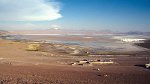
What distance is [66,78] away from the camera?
2012cm

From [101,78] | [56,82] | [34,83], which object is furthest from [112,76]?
[34,83]

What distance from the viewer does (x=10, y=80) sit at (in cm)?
1847

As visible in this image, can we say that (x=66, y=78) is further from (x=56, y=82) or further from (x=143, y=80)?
(x=143, y=80)

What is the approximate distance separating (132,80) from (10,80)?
28.0 ft

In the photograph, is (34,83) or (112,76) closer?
(34,83)

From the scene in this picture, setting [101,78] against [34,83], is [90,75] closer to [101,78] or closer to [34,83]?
[101,78]

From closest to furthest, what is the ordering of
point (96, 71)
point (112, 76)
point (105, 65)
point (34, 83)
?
1. point (34, 83)
2. point (112, 76)
3. point (96, 71)
4. point (105, 65)

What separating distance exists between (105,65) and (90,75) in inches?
274

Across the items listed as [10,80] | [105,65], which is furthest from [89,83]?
[105,65]

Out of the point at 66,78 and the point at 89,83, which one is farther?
the point at 66,78

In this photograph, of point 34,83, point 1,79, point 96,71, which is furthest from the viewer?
point 96,71

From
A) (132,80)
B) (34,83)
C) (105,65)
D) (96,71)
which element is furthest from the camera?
(105,65)

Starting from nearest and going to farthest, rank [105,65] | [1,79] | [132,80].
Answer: [1,79] → [132,80] → [105,65]

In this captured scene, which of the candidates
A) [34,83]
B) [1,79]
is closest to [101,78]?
[34,83]
